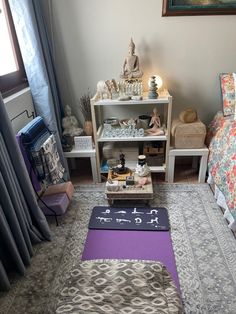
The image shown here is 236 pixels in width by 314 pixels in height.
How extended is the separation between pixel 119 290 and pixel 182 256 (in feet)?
2.47

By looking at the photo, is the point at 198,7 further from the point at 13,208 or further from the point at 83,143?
the point at 13,208

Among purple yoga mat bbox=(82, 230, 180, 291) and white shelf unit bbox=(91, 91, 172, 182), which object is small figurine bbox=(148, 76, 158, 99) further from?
purple yoga mat bbox=(82, 230, 180, 291)

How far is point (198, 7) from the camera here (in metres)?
2.01

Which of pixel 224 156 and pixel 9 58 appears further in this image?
pixel 9 58

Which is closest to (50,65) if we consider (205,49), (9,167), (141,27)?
(141,27)

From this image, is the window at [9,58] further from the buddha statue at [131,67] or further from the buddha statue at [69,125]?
the buddha statue at [131,67]

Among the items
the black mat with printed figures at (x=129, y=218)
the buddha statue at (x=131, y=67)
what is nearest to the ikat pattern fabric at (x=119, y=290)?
the black mat with printed figures at (x=129, y=218)

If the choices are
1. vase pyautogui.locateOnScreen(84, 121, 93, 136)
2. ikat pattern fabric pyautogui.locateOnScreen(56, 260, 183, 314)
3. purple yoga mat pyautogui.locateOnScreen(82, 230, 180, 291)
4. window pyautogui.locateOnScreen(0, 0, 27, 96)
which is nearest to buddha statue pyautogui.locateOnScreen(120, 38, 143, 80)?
vase pyautogui.locateOnScreen(84, 121, 93, 136)

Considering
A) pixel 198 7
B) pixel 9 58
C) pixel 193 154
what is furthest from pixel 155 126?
pixel 9 58

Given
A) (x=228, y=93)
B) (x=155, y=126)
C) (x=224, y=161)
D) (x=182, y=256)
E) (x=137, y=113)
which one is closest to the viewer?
(x=182, y=256)

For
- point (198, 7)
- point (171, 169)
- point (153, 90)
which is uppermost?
point (198, 7)

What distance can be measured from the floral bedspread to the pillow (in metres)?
0.08

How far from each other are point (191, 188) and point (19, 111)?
164 cm

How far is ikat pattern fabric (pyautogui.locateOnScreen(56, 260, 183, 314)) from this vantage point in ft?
2.88
